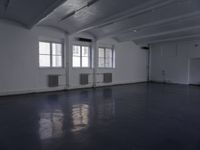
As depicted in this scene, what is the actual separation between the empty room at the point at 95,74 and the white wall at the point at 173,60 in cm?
6

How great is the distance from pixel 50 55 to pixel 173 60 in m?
8.28

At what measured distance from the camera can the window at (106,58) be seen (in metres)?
10.3

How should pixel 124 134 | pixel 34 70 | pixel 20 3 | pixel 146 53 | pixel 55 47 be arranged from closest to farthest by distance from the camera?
pixel 124 134 < pixel 20 3 < pixel 34 70 < pixel 55 47 < pixel 146 53

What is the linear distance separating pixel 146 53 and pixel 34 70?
846 centimetres

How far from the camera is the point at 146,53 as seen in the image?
42.4ft

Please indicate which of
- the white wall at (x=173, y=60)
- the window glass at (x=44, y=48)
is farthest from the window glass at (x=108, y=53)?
the white wall at (x=173, y=60)

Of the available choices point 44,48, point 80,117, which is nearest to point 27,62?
point 44,48

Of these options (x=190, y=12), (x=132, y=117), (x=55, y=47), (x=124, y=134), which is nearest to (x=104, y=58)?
(x=55, y=47)

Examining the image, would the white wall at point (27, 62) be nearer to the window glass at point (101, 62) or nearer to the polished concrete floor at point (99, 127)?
the window glass at point (101, 62)

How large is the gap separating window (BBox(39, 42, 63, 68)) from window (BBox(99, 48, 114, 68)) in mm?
2646

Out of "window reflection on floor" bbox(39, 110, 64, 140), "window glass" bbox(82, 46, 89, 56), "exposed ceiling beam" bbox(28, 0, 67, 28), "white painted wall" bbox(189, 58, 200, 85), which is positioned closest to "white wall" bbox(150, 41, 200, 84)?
"white painted wall" bbox(189, 58, 200, 85)

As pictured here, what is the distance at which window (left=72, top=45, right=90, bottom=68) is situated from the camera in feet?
29.5

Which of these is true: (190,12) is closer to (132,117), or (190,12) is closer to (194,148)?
(132,117)

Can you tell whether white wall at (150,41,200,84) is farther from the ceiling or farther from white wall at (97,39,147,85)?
the ceiling
